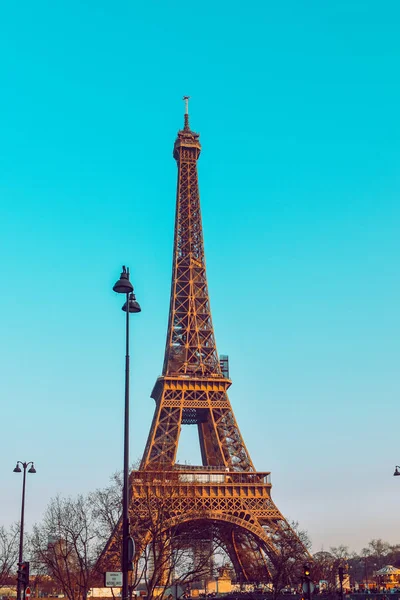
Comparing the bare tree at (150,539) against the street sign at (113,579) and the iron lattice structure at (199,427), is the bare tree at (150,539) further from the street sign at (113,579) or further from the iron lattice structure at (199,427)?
the street sign at (113,579)

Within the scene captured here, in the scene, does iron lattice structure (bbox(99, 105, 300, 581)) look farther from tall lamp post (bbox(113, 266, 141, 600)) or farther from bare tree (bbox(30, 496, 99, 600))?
tall lamp post (bbox(113, 266, 141, 600))

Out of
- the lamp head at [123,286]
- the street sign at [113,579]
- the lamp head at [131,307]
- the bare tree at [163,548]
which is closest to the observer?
the street sign at [113,579]

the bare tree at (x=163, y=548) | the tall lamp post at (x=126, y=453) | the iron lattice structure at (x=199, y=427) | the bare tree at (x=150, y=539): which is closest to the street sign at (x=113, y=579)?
the tall lamp post at (x=126, y=453)

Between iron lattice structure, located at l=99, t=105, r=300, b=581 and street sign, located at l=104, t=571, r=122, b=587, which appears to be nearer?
street sign, located at l=104, t=571, r=122, b=587

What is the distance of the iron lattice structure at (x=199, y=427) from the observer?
6981cm

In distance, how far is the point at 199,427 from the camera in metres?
88.2

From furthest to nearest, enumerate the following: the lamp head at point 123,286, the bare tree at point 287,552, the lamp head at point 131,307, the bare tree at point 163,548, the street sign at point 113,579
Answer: the bare tree at point 287,552, the bare tree at point 163,548, the lamp head at point 131,307, the lamp head at point 123,286, the street sign at point 113,579

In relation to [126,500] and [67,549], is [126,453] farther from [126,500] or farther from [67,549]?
[67,549]

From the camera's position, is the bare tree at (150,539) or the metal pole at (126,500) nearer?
the metal pole at (126,500)

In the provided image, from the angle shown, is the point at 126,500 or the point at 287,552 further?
the point at 287,552

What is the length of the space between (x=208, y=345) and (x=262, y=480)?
17.5 metres

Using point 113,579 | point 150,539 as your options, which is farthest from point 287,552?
point 113,579

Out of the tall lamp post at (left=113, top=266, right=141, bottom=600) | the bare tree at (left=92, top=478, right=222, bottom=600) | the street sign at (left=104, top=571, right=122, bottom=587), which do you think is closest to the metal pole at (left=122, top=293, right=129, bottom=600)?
the tall lamp post at (left=113, top=266, right=141, bottom=600)

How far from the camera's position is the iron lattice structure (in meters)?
69.8
